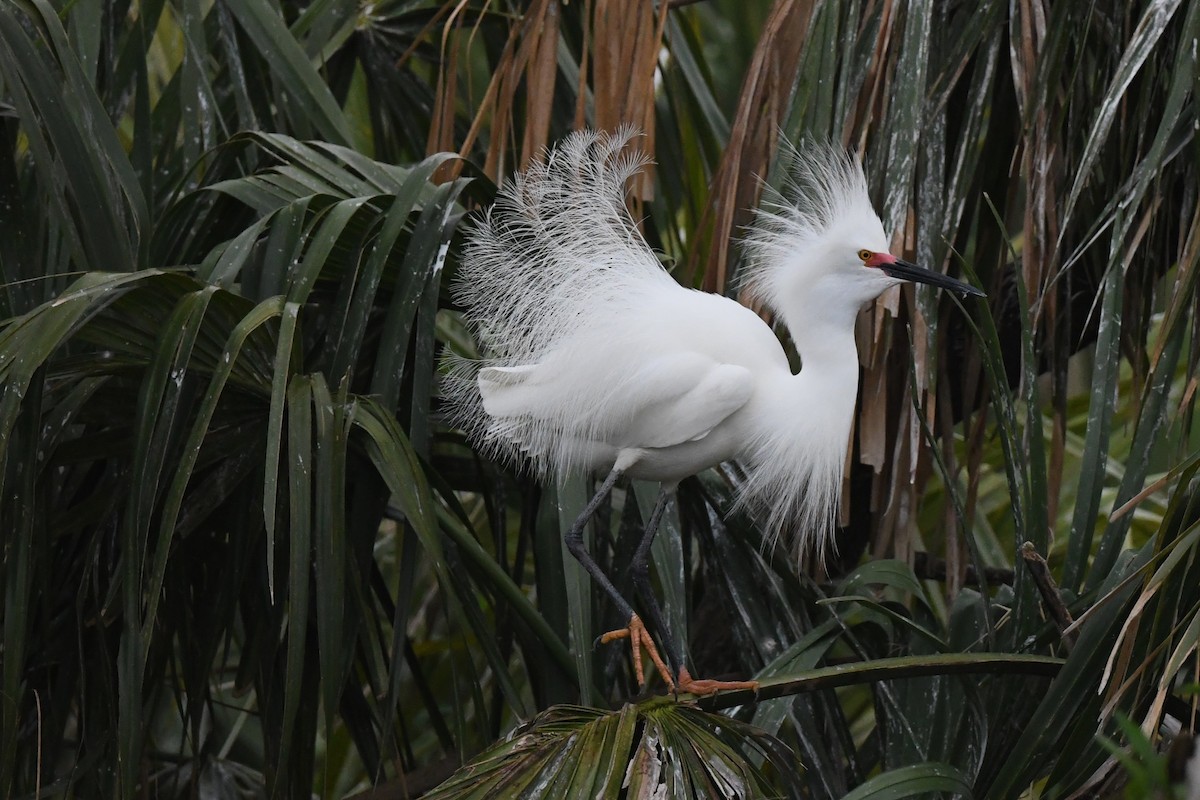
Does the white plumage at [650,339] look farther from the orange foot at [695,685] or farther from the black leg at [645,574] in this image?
the orange foot at [695,685]

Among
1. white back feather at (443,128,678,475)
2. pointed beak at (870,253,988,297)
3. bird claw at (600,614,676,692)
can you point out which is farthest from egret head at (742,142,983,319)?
bird claw at (600,614,676,692)

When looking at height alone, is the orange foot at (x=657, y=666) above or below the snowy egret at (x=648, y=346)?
below

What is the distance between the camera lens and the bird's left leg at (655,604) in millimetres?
1657

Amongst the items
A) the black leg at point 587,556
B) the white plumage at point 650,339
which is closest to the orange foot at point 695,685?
the black leg at point 587,556

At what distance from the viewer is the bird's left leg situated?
1.66 metres

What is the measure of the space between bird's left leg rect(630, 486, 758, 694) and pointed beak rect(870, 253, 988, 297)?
424mm

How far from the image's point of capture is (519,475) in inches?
74.6

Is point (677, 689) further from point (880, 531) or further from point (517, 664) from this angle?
point (517, 664)

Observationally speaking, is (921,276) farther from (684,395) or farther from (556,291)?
(556,291)

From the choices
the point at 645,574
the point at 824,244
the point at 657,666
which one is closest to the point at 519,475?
the point at 645,574

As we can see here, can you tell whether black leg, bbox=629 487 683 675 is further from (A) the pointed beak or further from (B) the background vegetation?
(A) the pointed beak

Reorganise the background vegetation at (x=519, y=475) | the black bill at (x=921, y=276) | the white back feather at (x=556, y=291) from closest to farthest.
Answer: the background vegetation at (x=519, y=475) → the black bill at (x=921, y=276) → the white back feather at (x=556, y=291)

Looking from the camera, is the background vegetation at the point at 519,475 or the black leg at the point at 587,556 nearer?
the background vegetation at the point at 519,475

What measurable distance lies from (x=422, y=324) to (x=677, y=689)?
573 mm
